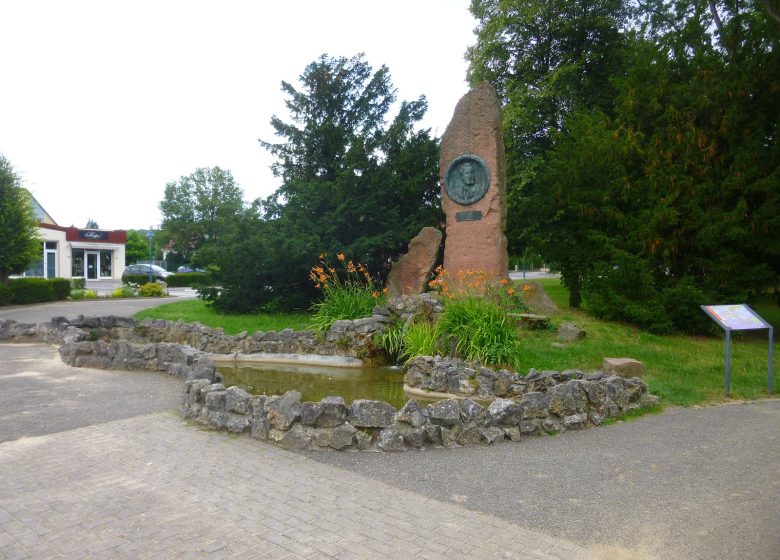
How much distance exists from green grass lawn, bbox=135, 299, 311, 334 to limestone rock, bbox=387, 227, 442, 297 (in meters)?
2.39

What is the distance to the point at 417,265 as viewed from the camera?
13961 mm

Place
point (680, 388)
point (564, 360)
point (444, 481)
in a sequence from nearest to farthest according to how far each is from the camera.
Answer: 1. point (444, 481)
2. point (680, 388)
3. point (564, 360)

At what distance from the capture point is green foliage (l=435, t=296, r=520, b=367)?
8836 millimetres

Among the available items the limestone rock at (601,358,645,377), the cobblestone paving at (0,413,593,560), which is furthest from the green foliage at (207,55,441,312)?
the cobblestone paving at (0,413,593,560)

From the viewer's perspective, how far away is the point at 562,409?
20.7ft

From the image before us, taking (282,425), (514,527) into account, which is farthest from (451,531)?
(282,425)

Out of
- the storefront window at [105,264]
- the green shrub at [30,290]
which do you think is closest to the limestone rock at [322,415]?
the green shrub at [30,290]

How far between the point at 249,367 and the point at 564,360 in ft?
18.4

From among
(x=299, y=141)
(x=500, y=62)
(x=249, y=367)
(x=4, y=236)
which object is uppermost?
(x=500, y=62)

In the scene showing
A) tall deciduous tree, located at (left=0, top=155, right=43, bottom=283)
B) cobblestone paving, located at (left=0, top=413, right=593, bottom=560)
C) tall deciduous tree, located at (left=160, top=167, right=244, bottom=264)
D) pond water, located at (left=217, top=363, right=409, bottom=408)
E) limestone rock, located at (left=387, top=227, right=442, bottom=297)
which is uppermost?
tall deciduous tree, located at (left=160, top=167, right=244, bottom=264)

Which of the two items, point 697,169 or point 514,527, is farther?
point 697,169

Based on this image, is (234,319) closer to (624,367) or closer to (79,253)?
(624,367)

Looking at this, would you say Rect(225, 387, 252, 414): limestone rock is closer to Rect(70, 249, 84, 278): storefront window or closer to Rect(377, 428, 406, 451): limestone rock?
Rect(377, 428, 406, 451): limestone rock

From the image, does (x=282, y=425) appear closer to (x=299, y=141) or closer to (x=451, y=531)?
(x=451, y=531)
